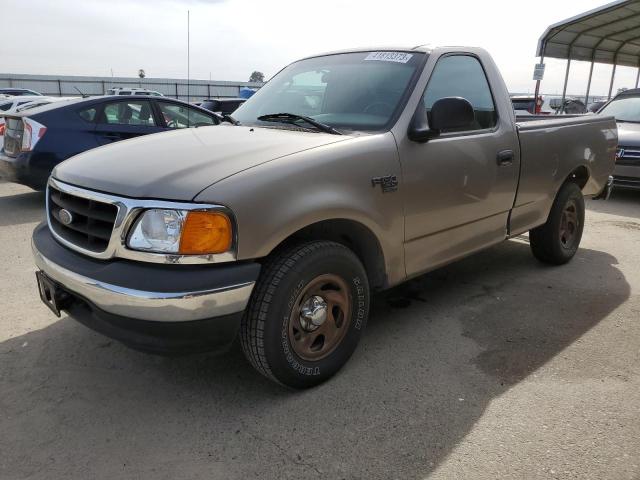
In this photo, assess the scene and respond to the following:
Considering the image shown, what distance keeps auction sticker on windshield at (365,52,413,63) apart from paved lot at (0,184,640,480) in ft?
5.82

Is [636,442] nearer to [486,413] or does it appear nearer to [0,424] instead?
[486,413]

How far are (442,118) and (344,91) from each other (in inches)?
29.3

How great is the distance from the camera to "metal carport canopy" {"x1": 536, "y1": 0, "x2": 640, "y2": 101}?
13.5 metres

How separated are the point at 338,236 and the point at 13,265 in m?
3.41

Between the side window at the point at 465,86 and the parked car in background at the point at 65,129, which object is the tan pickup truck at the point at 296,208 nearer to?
the side window at the point at 465,86

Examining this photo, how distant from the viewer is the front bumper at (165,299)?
7.22ft

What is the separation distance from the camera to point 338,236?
2.93 meters

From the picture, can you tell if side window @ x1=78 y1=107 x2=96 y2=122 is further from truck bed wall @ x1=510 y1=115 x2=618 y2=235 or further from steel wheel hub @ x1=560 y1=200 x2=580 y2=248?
steel wheel hub @ x1=560 y1=200 x2=580 y2=248

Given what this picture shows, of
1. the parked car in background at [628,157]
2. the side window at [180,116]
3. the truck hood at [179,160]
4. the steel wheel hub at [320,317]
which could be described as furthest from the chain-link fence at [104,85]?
the steel wheel hub at [320,317]

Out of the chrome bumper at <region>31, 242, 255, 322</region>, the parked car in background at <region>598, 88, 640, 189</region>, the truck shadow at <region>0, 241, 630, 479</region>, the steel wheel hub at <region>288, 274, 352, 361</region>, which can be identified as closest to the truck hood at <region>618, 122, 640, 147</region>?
the parked car in background at <region>598, 88, 640, 189</region>

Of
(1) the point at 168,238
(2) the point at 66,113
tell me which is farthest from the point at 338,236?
(2) the point at 66,113

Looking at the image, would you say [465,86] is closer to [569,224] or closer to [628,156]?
[569,224]

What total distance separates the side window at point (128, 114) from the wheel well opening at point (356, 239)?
5.51 metres

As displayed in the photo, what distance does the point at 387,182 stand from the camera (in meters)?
2.92
